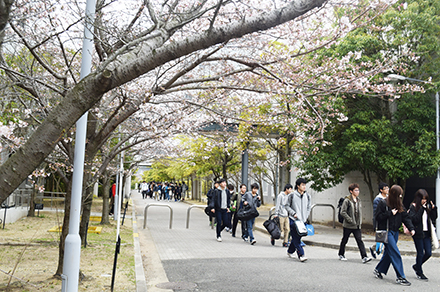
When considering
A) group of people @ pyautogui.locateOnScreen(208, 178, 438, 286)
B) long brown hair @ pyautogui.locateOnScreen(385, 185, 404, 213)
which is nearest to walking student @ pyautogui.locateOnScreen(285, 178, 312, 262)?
group of people @ pyautogui.locateOnScreen(208, 178, 438, 286)

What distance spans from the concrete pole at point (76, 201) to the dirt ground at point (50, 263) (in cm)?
27

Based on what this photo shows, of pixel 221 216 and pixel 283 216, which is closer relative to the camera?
pixel 283 216

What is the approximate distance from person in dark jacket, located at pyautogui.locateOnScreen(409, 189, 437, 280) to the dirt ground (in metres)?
5.13

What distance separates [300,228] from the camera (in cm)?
930

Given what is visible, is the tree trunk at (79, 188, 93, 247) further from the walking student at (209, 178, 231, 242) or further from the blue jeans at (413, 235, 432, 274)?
the blue jeans at (413, 235, 432, 274)

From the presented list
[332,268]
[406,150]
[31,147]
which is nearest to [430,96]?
[406,150]

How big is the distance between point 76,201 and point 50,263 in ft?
12.9

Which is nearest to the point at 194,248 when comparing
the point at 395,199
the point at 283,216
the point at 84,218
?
the point at 283,216

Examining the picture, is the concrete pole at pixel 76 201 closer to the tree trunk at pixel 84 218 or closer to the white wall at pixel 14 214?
the tree trunk at pixel 84 218

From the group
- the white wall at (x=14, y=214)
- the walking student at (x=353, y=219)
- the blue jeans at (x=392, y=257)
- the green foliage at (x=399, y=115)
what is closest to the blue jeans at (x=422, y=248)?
the blue jeans at (x=392, y=257)

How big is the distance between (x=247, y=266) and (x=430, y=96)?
10118 mm

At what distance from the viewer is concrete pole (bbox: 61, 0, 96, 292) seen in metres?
5.02

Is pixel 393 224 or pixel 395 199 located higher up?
pixel 395 199

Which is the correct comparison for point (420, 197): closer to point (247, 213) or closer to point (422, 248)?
point (422, 248)
